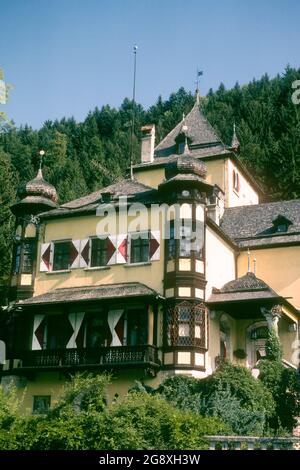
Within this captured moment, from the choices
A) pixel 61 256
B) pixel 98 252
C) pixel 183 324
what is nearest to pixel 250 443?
pixel 183 324

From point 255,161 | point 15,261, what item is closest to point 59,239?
point 15,261

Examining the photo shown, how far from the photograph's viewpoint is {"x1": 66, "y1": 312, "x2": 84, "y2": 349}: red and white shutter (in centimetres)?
2837

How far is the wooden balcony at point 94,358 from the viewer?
2639 centimetres

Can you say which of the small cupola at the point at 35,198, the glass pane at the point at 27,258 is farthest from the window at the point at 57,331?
the small cupola at the point at 35,198

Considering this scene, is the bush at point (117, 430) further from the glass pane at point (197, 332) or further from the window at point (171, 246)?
the window at point (171, 246)

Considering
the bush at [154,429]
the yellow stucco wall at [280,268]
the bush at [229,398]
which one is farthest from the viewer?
the yellow stucco wall at [280,268]

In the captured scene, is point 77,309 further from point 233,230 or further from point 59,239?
point 233,230

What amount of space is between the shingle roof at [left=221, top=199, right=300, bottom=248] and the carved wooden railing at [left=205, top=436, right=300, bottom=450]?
1804 centimetres

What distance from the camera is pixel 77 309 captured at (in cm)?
2880

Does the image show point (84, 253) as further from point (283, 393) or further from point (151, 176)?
point (151, 176)

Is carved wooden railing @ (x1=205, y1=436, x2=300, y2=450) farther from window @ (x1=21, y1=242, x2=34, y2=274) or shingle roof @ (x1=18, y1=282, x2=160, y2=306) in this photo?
window @ (x1=21, y1=242, x2=34, y2=274)

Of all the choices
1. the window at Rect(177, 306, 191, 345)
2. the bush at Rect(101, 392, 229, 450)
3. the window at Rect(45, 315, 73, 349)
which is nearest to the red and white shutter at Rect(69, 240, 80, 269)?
the window at Rect(45, 315, 73, 349)

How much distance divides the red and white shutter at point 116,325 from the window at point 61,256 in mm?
3838

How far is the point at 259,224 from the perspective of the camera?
3547 centimetres
